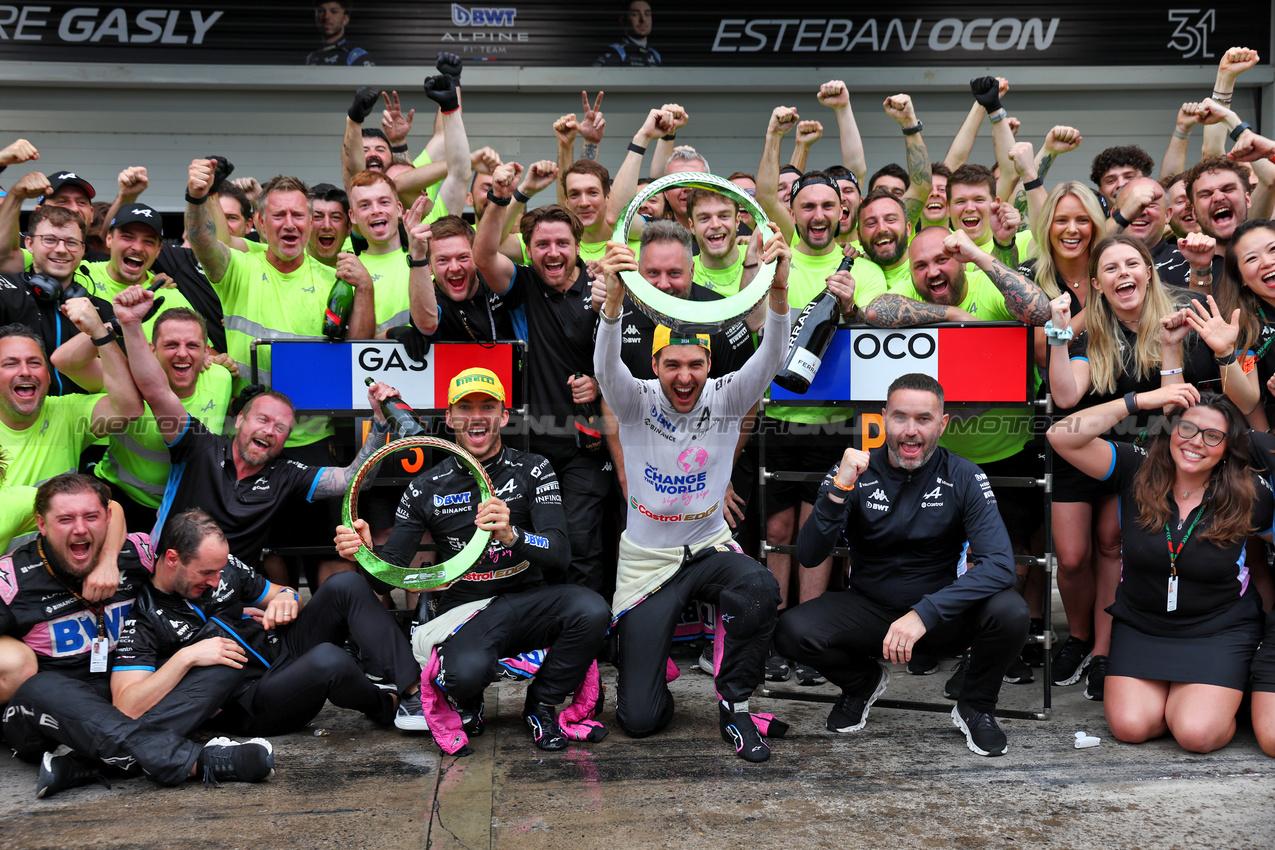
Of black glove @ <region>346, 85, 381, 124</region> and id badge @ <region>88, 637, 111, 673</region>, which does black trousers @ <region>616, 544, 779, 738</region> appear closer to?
id badge @ <region>88, 637, 111, 673</region>

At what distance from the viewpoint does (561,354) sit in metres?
4.90

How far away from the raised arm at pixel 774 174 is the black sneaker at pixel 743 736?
2943 millimetres

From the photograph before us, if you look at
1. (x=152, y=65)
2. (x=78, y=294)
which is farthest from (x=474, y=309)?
(x=152, y=65)

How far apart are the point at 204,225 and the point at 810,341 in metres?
2.99

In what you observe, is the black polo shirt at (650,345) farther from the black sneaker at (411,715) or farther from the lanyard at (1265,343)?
the lanyard at (1265,343)

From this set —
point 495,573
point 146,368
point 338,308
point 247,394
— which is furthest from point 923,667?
point 146,368

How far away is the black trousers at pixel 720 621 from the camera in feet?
13.0

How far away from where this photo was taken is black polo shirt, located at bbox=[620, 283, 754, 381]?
4.74 meters

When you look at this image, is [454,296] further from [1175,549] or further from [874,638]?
[1175,549]

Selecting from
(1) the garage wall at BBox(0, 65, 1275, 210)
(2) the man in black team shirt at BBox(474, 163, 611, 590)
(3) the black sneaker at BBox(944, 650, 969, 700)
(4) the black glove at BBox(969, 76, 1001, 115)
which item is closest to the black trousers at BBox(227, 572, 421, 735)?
(2) the man in black team shirt at BBox(474, 163, 611, 590)

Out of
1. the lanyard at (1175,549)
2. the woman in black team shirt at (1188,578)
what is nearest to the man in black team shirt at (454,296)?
the woman in black team shirt at (1188,578)

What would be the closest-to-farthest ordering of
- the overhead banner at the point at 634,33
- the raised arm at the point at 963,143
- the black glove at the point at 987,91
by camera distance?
the black glove at the point at 987,91, the raised arm at the point at 963,143, the overhead banner at the point at 634,33

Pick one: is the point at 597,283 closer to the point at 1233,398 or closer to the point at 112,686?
the point at 112,686

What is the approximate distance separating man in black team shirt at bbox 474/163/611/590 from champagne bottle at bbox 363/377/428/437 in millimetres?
608
